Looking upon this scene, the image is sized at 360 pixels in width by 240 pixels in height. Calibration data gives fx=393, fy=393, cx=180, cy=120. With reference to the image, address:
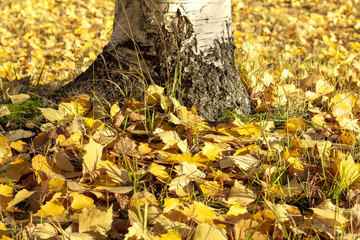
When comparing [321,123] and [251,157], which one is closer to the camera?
[251,157]

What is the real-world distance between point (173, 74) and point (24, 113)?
2.60ft

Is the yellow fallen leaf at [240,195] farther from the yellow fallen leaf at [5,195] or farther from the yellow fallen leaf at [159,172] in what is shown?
the yellow fallen leaf at [5,195]

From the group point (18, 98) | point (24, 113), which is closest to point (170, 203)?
point (24, 113)

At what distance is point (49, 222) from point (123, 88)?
1014mm

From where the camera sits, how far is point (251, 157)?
1629mm

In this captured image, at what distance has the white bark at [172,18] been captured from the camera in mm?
2061

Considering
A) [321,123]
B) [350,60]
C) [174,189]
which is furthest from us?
[350,60]

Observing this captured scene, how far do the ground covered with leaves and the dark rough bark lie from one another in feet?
0.35

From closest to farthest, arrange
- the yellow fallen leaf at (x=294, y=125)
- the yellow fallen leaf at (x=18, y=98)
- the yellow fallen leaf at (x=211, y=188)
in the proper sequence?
the yellow fallen leaf at (x=211, y=188) → the yellow fallen leaf at (x=294, y=125) → the yellow fallen leaf at (x=18, y=98)

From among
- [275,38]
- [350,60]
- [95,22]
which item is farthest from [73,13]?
[350,60]

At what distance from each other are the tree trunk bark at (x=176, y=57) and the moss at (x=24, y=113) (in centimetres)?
16

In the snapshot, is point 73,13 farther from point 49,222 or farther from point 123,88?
point 49,222

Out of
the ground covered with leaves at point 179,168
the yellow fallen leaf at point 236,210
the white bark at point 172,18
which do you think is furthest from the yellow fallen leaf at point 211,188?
the white bark at point 172,18

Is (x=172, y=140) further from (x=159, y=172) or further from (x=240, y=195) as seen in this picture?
(x=240, y=195)
